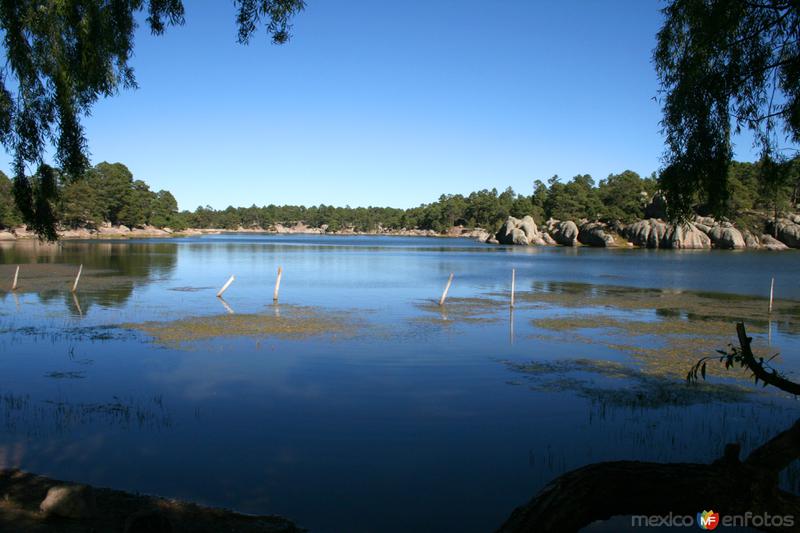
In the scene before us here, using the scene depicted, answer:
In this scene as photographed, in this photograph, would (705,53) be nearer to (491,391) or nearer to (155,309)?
(491,391)

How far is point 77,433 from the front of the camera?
1228 cm

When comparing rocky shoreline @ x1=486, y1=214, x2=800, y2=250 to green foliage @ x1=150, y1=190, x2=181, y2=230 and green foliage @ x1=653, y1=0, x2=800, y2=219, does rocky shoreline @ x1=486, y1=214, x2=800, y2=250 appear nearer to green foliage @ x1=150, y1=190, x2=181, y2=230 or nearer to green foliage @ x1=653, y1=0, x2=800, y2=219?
green foliage @ x1=150, y1=190, x2=181, y2=230

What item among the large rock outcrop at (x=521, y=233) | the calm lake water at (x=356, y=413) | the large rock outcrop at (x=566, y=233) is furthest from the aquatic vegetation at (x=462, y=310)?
the large rock outcrop at (x=521, y=233)

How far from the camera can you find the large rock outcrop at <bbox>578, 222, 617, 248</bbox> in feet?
451

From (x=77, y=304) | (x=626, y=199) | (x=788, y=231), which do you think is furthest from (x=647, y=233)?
(x=77, y=304)

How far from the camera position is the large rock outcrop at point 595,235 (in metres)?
137

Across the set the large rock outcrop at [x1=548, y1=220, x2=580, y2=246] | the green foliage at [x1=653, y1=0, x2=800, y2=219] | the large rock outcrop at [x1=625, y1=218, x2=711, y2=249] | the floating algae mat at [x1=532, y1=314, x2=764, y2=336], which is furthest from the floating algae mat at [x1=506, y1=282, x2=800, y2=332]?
the large rock outcrop at [x1=548, y1=220, x2=580, y2=246]

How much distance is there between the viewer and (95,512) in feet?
25.6

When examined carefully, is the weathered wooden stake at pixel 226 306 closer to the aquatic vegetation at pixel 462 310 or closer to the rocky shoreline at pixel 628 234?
the aquatic vegetation at pixel 462 310

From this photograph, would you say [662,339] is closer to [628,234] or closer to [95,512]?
[95,512]

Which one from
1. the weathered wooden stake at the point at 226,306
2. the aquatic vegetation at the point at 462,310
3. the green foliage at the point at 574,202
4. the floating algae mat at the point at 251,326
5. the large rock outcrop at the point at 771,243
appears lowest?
the weathered wooden stake at the point at 226,306

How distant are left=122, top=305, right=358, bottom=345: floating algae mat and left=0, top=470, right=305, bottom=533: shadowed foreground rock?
14408mm

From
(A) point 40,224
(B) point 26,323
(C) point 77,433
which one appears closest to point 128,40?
(A) point 40,224

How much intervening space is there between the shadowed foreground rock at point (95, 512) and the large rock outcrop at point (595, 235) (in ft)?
452
